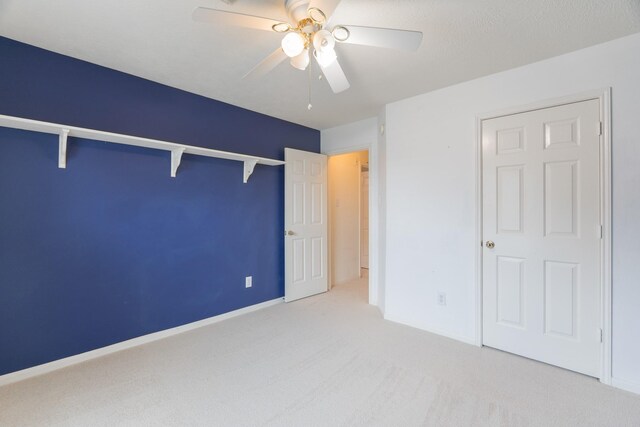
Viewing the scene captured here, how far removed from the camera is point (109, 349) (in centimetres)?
243

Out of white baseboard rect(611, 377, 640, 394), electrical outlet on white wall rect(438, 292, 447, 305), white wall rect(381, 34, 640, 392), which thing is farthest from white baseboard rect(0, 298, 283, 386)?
white baseboard rect(611, 377, 640, 394)

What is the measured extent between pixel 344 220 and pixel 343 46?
306 centimetres

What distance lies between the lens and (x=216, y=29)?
6.15ft

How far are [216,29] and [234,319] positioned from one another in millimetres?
2723

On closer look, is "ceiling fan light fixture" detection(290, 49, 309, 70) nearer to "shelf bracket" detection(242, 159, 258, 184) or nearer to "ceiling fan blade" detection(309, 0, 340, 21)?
"ceiling fan blade" detection(309, 0, 340, 21)

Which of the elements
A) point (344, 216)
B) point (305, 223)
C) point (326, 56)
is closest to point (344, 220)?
point (344, 216)

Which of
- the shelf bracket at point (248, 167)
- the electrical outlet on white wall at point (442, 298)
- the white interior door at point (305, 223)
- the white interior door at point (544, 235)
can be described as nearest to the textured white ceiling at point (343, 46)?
the white interior door at point (544, 235)

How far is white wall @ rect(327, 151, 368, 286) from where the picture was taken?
15.0ft

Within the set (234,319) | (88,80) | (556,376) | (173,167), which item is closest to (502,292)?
(556,376)

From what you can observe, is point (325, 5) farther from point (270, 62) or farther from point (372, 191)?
point (372, 191)

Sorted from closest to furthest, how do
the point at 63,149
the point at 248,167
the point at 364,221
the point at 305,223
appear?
the point at 63,149 → the point at 248,167 → the point at 305,223 → the point at 364,221

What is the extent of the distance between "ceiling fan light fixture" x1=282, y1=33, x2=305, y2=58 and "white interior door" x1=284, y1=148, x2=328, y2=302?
2170 millimetres

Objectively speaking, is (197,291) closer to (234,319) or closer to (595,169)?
(234,319)

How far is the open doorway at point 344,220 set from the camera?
457 centimetres
